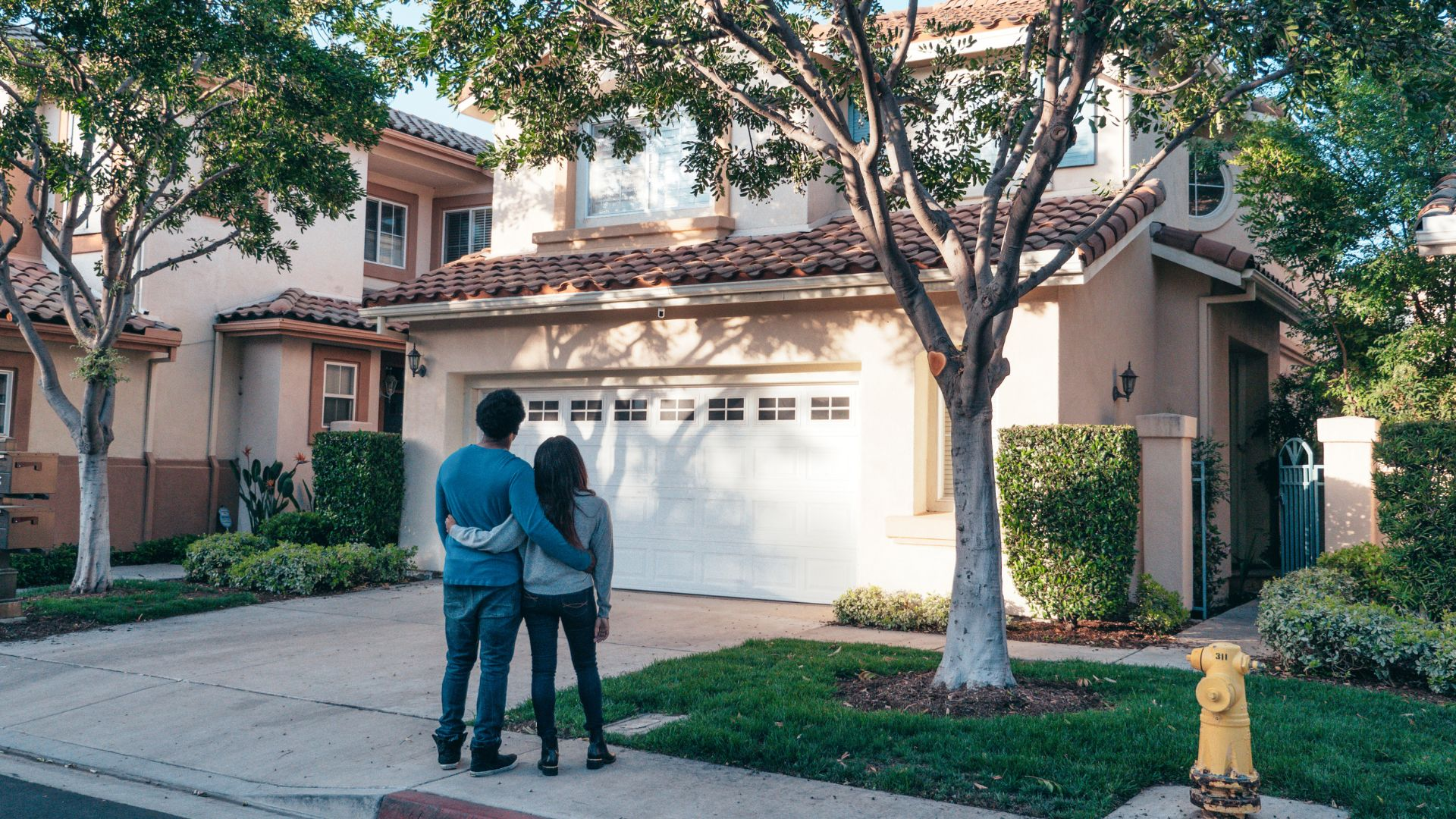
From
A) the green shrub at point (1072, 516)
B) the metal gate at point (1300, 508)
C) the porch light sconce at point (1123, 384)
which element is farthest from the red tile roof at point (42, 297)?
the metal gate at point (1300, 508)

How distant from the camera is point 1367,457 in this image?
1011cm

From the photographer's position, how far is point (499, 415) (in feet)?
18.2

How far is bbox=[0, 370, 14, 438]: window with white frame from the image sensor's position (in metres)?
15.0

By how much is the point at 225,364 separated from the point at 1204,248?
551 inches

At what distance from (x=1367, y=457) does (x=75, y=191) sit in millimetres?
11831

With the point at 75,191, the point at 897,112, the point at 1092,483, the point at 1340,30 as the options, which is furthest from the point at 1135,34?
the point at 75,191

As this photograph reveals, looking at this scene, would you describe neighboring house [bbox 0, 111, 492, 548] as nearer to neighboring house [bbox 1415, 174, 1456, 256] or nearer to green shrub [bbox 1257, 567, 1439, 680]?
green shrub [bbox 1257, 567, 1439, 680]

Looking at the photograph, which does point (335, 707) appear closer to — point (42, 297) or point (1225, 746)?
point (1225, 746)

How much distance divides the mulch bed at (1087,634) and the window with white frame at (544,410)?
19.3 ft

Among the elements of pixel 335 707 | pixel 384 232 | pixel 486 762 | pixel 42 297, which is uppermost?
pixel 384 232

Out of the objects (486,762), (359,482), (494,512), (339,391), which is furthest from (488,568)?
(339,391)

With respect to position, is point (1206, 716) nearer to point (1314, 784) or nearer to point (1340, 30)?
point (1314, 784)

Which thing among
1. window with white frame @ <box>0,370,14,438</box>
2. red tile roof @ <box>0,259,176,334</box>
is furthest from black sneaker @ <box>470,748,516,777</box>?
window with white frame @ <box>0,370,14,438</box>

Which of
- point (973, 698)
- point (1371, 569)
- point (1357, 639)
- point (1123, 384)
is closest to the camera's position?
point (973, 698)
